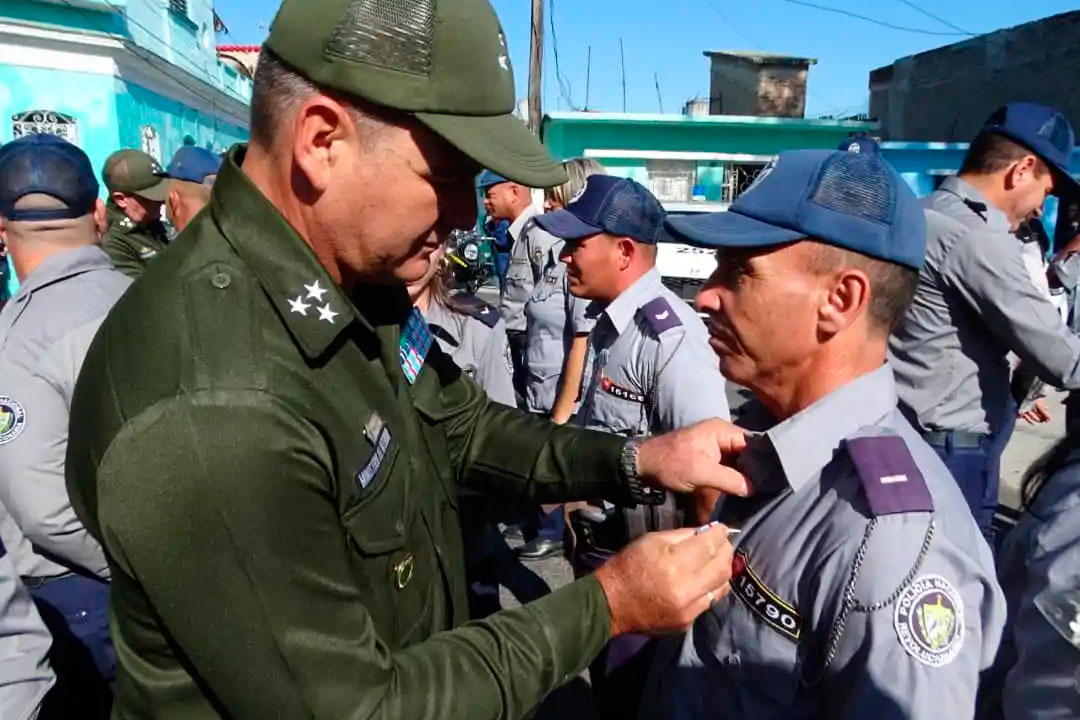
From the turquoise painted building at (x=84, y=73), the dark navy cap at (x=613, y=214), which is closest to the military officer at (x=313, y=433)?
the dark navy cap at (x=613, y=214)

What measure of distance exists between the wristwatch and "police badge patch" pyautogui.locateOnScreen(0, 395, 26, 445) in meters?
1.72

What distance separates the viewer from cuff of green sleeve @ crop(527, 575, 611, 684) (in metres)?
1.44

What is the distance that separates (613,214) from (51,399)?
211cm

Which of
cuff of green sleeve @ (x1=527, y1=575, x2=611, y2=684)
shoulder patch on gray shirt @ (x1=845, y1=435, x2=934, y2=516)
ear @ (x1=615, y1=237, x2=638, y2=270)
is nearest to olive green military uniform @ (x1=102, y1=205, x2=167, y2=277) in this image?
ear @ (x1=615, y1=237, x2=638, y2=270)

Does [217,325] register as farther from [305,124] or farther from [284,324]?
→ [305,124]

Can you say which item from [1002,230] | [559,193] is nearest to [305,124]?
[1002,230]

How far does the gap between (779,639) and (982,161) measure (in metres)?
2.85

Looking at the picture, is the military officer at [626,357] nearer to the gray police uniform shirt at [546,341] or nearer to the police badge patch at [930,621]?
the police badge patch at [930,621]

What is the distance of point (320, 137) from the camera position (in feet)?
4.17

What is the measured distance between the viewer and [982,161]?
11.6ft

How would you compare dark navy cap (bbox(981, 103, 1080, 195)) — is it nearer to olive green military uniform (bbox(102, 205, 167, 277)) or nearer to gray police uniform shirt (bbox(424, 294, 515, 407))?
gray police uniform shirt (bbox(424, 294, 515, 407))

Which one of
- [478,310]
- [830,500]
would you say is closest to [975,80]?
[478,310]

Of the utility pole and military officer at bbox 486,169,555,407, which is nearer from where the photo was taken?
military officer at bbox 486,169,555,407

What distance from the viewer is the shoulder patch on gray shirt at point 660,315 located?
3.02 metres
